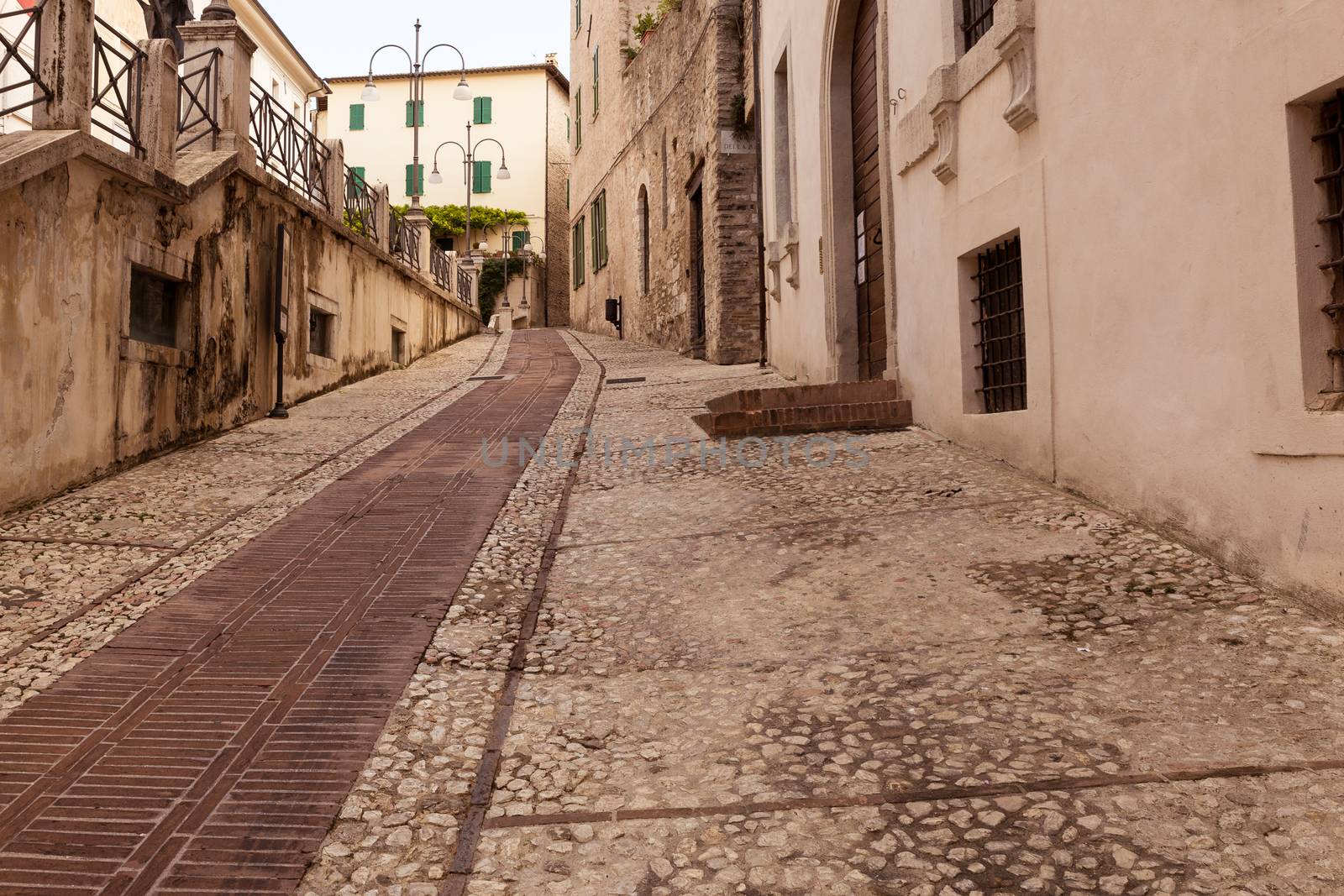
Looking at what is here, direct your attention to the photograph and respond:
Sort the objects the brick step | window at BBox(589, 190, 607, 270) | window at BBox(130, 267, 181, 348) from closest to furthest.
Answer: window at BBox(130, 267, 181, 348) → the brick step → window at BBox(589, 190, 607, 270)

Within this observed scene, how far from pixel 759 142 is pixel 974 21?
24.3 feet

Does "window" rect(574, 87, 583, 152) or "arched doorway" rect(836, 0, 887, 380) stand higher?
"window" rect(574, 87, 583, 152)

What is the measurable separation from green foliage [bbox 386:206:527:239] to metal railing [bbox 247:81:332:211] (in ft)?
91.6

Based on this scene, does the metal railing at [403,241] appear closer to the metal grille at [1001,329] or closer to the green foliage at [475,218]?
the metal grille at [1001,329]

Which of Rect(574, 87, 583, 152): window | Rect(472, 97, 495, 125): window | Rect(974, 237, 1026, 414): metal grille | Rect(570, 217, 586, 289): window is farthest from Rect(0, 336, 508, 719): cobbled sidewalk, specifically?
Rect(472, 97, 495, 125): window

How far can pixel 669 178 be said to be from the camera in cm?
1923

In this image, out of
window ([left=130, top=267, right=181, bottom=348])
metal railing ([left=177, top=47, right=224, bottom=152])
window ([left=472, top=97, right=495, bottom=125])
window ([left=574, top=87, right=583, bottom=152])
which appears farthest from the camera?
window ([left=472, top=97, right=495, bottom=125])

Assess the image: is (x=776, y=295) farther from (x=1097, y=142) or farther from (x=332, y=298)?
(x=1097, y=142)

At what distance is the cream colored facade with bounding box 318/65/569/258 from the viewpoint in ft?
134

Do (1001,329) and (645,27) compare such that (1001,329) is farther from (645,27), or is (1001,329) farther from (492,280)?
(492,280)

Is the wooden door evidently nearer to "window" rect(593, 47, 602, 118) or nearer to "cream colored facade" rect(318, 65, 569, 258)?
"window" rect(593, 47, 602, 118)

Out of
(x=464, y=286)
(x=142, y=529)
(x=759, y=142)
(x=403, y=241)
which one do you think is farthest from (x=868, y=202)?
(x=464, y=286)

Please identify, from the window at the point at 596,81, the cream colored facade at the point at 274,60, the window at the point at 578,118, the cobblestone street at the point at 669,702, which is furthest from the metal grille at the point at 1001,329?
the window at the point at 578,118

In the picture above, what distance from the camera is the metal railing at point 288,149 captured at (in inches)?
398
